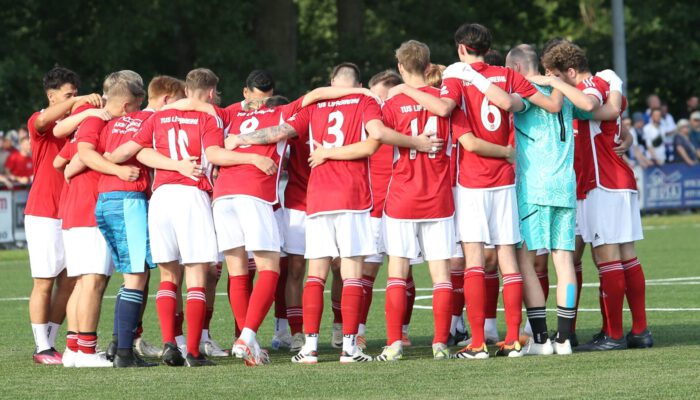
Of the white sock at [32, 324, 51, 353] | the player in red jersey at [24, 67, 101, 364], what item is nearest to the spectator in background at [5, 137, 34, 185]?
the player in red jersey at [24, 67, 101, 364]

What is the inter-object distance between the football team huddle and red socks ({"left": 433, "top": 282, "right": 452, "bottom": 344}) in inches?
0.6

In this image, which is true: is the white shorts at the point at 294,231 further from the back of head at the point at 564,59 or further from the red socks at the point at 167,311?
the back of head at the point at 564,59

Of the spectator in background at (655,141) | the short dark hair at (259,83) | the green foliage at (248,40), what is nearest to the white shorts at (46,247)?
the short dark hair at (259,83)

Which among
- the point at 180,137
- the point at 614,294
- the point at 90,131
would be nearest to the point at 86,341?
the point at 90,131

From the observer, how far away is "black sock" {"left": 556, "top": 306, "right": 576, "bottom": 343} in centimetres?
1073

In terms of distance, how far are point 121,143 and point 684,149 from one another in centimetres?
2150

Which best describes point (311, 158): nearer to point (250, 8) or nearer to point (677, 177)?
point (677, 177)

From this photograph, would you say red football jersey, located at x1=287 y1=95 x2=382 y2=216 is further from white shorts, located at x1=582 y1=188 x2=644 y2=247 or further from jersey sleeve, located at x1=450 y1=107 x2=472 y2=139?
white shorts, located at x1=582 y1=188 x2=644 y2=247

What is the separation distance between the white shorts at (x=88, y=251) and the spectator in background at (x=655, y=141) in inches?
813

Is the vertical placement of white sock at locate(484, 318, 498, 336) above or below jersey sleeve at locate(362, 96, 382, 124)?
below

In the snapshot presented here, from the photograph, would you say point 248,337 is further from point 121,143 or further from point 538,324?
point 538,324

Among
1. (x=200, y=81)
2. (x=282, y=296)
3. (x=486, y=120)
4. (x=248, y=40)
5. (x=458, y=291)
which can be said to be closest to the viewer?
(x=486, y=120)

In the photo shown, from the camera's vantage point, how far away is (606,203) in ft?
36.5

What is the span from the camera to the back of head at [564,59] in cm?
1100
